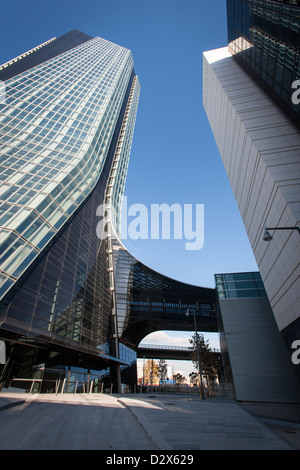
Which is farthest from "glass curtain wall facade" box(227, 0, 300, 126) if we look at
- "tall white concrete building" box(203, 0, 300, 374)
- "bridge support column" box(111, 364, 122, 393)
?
"bridge support column" box(111, 364, 122, 393)

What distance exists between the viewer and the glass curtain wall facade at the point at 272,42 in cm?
1504

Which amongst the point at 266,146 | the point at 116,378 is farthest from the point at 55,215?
the point at 116,378

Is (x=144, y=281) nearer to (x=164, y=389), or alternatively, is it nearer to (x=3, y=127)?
(x=164, y=389)

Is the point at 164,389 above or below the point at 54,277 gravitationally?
below

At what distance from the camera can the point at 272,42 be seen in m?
18.1

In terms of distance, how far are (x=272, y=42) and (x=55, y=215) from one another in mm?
26670

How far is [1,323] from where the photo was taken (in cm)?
1599

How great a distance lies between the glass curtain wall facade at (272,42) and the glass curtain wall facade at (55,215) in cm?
2495

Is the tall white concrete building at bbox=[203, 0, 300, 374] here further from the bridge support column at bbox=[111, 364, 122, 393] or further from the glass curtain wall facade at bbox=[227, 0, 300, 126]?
the bridge support column at bbox=[111, 364, 122, 393]

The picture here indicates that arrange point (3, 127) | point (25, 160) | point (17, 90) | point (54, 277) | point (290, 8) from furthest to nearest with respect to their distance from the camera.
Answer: point (17, 90)
point (3, 127)
point (25, 160)
point (54, 277)
point (290, 8)

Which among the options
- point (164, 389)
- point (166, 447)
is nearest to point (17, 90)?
point (166, 447)

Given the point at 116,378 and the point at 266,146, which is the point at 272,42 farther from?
the point at 116,378

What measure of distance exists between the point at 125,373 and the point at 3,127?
4470 centimetres
